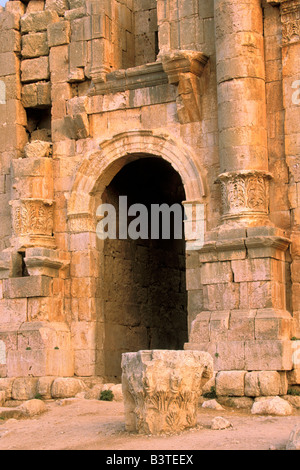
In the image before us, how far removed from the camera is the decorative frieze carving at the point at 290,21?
53.1 feet

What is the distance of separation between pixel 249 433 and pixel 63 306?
22.2 feet

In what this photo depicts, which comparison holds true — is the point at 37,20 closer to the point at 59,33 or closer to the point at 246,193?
the point at 59,33

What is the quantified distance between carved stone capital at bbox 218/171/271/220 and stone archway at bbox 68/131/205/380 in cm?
162

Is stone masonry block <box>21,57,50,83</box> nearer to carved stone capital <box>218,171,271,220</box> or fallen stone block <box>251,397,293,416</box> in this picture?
carved stone capital <box>218,171,271,220</box>

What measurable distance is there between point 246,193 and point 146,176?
4648 millimetres

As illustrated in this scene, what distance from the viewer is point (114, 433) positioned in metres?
12.4

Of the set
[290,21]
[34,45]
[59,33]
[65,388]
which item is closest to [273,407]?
[65,388]

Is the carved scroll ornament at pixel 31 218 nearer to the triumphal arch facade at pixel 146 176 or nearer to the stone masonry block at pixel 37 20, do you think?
the triumphal arch facade at pixel 146 176

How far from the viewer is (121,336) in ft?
61.7

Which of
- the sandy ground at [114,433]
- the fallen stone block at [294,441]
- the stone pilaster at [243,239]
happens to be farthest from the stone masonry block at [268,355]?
the fallen stone block at [294,441]

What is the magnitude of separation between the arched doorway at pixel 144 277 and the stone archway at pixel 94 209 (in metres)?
0.19

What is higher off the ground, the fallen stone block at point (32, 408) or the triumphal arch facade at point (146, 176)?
the triumphal arch facade at point (146, 176)

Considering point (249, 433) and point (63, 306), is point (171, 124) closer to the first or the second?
point (63, 306)
